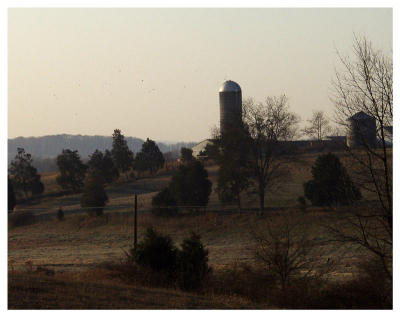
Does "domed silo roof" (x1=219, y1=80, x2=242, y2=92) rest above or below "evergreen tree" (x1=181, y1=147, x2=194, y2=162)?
above

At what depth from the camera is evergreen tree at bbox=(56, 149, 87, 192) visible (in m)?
42.8

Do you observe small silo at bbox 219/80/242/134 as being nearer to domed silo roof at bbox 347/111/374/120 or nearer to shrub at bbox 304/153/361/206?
shrub at bbox 304/153/361/206

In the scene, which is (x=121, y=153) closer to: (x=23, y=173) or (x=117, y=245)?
(x=23, y=173)

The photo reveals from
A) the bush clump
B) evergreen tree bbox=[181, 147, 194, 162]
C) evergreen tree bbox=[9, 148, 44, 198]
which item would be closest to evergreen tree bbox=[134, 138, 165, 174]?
evergreen tree bbox=[181, 147, 194, 162]

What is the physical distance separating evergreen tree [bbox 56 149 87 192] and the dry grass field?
155 centimetres

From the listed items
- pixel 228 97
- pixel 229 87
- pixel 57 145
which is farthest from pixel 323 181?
pixel 57 145

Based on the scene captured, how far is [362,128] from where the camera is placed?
13.1 meters

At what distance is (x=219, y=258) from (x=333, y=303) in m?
8.76

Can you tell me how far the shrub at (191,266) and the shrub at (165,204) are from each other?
16.8 m

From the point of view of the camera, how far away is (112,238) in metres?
29.6

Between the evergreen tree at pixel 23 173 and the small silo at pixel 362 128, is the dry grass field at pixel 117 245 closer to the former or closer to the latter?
the evergreen tree at pixel 23 173

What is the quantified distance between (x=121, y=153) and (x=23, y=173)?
10600mm

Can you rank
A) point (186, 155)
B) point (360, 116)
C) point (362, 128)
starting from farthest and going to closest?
1. point (186, 155)
2. point (360, 116)
3. point (362, 128)

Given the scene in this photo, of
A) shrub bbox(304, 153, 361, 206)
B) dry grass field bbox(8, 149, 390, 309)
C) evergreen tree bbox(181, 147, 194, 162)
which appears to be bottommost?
dry grass field bbox(8, 149, 390, 309)
